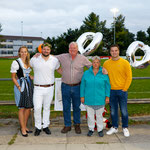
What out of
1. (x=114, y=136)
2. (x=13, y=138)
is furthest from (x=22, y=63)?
(x=114, y=136)

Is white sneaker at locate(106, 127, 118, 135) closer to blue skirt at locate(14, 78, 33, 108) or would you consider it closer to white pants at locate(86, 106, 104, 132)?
white pants at locate(86, 106, 104, 132)

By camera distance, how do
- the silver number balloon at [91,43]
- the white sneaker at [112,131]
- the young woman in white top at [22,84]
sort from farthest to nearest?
1. the silver number balloon at [91,43]
2. the white sneaker at [112,131]
3. the young woman in white top at [22,84]

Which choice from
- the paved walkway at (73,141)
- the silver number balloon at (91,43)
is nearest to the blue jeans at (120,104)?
the paved walkway at (73,141)

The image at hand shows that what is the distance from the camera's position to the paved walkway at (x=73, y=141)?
3.45 metres

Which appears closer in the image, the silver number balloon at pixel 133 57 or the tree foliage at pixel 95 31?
the silver number balloon at pixel 133 57

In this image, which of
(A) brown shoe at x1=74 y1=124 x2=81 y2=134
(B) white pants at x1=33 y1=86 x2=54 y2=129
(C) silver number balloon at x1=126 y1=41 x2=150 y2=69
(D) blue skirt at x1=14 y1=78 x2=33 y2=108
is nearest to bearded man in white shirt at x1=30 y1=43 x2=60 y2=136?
(B) white pants at x1=33 y1=86 x2=54 y2=129

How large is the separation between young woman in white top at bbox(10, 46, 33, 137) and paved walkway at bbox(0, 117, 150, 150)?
1.05ft

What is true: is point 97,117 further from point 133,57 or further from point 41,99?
point 133,57

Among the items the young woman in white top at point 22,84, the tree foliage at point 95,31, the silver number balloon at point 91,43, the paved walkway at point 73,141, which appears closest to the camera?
the paved walkway at point 73,141

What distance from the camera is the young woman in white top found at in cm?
397

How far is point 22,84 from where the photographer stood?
157 inches

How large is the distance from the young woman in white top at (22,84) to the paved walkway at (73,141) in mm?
320

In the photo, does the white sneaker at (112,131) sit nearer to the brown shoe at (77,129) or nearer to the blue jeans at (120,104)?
the blue jeans at (120,104)

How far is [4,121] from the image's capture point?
4.89m
